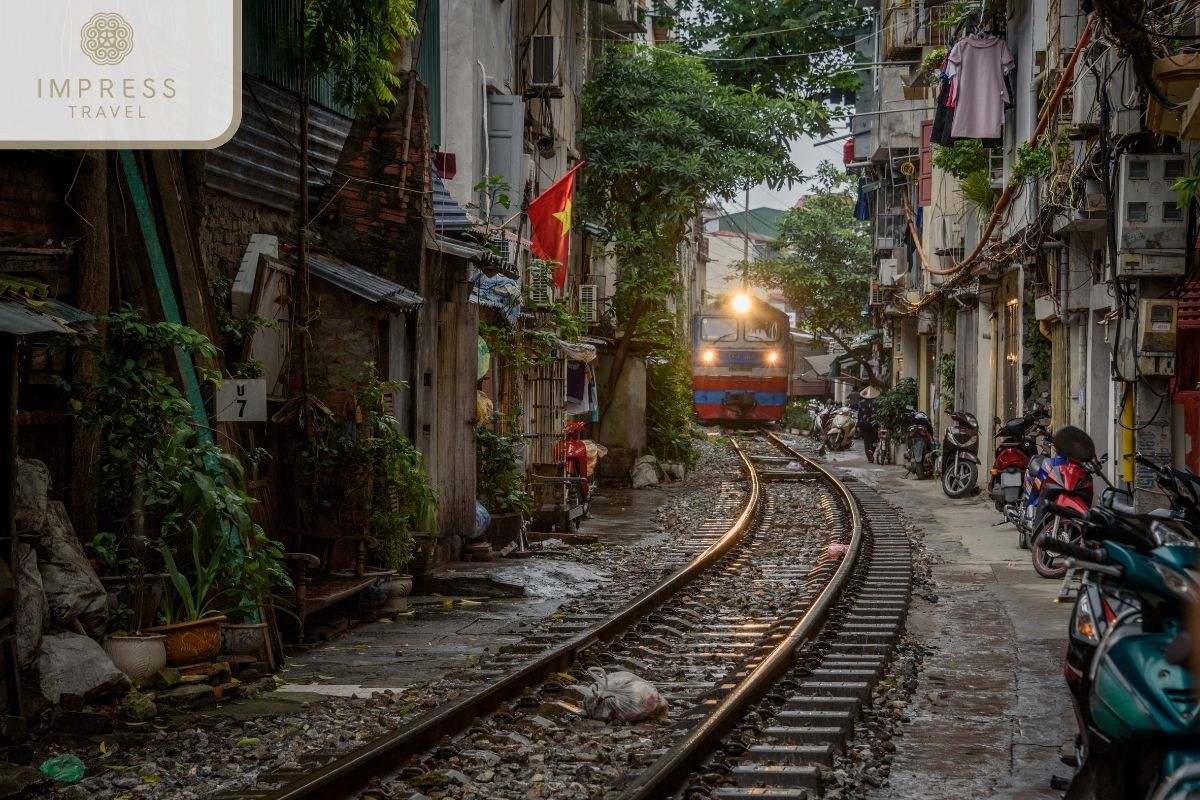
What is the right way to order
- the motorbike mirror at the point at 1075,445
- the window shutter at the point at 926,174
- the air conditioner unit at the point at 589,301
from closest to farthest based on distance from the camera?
the motorbike mirror at the point at 1075,445, the air conditioner unit at the point at 589,301, the window shutter at the point at 926,174

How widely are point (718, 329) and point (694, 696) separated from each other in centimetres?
3091

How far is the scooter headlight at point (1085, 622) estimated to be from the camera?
212 inches

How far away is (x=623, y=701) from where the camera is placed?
7957 millimetres

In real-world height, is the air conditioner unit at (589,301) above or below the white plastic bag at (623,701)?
above

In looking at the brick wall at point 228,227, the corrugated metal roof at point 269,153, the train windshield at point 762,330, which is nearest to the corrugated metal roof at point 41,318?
the brick wall at point 228,227

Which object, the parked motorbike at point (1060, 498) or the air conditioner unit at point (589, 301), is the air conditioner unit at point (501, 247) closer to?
the parked motorbike at point (1060, 498)

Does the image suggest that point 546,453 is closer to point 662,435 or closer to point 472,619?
point 662,435

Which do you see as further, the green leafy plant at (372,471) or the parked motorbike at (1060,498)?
the parked motorbike at (1060,498)

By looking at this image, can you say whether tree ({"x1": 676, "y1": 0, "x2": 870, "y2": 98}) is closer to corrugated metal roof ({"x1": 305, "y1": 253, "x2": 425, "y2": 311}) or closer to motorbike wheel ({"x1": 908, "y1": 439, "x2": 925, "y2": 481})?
motorbike wheel ({"x1": 908, "y1": 439, "x2": 925, "y2": 481})

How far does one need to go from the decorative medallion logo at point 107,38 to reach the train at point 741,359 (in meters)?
32.8

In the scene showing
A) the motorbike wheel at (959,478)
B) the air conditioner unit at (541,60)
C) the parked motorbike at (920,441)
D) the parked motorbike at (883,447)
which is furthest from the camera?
the parked motorbike at (883,447)

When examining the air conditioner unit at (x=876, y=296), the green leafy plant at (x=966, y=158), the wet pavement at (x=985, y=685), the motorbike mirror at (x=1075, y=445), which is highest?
the green leafy plant at (x=966, y=158)

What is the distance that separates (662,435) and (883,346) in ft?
54.5

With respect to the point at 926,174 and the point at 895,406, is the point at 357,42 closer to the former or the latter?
the point at 926,174
